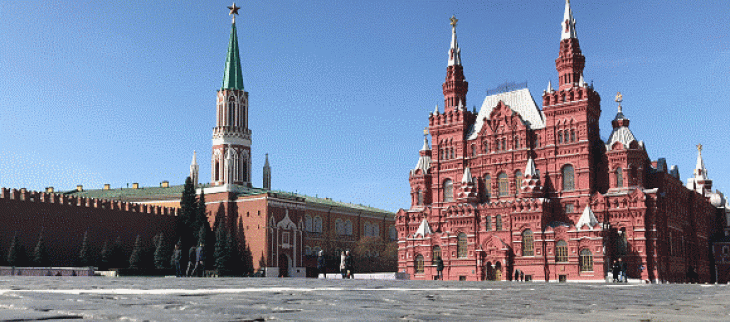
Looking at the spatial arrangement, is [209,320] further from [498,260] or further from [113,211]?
[113,211]

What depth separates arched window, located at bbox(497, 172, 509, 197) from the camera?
53594mm

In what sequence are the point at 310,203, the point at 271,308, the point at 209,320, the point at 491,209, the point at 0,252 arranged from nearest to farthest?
the point at 209,320 → the point at 271,308 → the point at 0,252 → the point at 491,209 → the point at 310,203

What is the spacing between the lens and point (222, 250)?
6250cm

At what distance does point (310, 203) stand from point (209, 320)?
220ft

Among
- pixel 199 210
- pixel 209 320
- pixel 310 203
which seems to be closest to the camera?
pixel 209 320

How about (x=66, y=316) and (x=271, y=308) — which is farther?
(x=271, y=308)

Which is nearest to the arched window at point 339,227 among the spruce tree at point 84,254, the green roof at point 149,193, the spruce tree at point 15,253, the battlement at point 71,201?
the green roof at point 149,193

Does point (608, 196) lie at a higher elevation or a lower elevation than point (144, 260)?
higher

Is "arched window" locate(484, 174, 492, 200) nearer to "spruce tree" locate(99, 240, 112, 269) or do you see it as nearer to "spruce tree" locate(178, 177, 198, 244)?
"spruce tree" locate(178, 177, 198, 244)

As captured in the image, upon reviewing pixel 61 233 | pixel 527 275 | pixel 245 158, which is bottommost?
pixel 527 275

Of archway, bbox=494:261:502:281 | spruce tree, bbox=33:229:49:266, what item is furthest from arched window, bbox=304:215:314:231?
spruce tree, bbox=33:229:49:266

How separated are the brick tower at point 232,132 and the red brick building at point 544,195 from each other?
21.6 metres

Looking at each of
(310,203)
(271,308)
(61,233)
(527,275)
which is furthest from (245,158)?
(271,308)

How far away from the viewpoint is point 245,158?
73812mm
